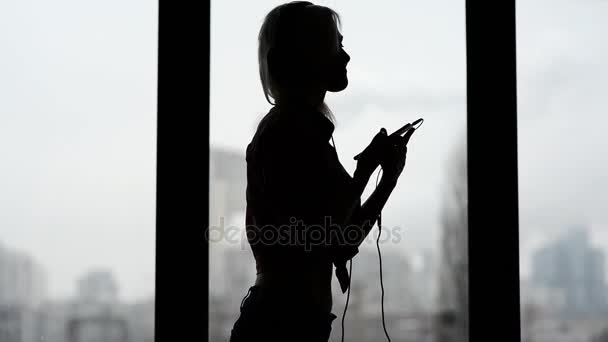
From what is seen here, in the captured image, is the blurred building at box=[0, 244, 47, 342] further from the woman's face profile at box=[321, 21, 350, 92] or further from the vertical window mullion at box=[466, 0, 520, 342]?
the vertical window mullion at box=[466, 0, 520, 342]

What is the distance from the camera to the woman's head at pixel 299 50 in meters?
0.89

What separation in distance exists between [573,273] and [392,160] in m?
0.59

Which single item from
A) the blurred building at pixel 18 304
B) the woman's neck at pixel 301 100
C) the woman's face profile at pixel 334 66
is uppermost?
the woman's face profile at pixel 334 66

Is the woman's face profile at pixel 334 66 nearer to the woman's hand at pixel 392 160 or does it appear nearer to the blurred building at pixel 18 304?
the woman's hand at pixel 392 160

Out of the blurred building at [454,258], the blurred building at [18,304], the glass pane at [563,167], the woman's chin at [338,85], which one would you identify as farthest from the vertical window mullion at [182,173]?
the glass pane at [563,167]

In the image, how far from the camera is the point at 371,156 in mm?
869

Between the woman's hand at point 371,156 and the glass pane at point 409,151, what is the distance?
33cm

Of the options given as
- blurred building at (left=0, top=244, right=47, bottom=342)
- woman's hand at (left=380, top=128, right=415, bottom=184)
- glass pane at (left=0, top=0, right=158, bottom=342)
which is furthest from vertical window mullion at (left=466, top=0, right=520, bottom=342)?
blurred building at (left=0, top=244, right=47, bottom=342)

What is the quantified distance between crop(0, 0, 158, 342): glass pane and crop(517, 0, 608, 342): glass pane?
2.54 ft

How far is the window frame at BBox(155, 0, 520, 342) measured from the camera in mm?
1175

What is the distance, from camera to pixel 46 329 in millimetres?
1199

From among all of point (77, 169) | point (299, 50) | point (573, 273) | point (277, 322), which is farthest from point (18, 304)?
point (573, 273)

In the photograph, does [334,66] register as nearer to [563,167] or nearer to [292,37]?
[292,37]

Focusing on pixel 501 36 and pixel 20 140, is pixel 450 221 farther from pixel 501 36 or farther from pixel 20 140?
pixel 20 140
